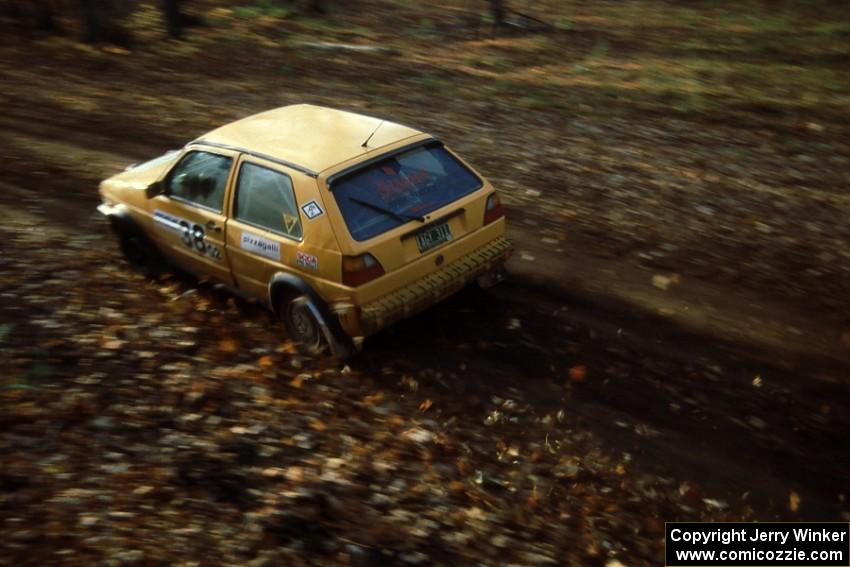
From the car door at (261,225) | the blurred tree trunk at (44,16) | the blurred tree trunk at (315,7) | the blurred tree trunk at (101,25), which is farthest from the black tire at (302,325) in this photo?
the blurred tree trunk at (315,7)

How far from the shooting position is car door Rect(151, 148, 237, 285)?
758cm

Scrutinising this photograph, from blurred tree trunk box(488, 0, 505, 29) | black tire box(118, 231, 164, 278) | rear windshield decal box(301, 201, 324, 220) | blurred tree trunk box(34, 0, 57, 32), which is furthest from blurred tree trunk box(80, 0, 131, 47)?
rear windshield decal box(301, 201, 324, 220)

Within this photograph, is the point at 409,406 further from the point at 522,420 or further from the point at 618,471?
the point at 618,471

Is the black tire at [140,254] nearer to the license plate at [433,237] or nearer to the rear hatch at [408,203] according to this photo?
the rear hatch at [408,203]

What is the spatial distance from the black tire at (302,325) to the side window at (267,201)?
24.3 inches

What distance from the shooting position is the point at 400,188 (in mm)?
7098

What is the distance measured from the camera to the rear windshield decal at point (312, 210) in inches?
267

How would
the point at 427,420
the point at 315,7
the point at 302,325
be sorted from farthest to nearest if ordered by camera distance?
the point at 315,7
the point at 302,325
the point at 427,420

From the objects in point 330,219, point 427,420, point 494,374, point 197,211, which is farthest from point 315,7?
point 427,420

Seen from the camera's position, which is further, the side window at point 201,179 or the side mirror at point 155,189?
the side mirror at point 155,189

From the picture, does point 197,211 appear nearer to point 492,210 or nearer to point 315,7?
point 492,210

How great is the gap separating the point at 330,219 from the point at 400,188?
2.35ft

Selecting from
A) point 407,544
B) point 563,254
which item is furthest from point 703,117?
point 407,544

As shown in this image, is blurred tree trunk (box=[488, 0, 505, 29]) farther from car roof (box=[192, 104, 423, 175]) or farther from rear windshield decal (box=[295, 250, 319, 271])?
rear windshield decal (box=[295, 250, 319, 271])
